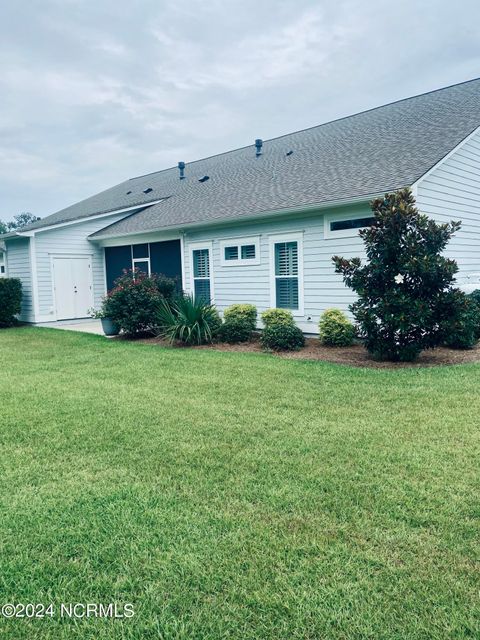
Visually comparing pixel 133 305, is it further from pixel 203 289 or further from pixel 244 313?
pixel 244 313

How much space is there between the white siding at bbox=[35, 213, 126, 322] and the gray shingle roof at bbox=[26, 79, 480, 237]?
49 cm

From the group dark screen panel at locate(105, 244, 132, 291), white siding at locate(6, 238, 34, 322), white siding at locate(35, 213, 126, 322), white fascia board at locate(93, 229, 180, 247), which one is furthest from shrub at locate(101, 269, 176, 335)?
white siding at locate(6, 238, 34, 322)

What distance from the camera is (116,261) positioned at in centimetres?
1548

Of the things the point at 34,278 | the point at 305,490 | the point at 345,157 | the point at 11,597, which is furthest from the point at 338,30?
the point at 11,597

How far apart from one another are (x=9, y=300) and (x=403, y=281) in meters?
11.9

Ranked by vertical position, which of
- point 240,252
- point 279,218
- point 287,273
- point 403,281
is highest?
point 279,218

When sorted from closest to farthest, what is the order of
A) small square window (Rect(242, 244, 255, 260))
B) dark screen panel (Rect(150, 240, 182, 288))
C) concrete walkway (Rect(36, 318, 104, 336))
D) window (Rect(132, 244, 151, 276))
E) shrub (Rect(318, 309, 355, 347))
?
shrub (Rect(318, 309, 355, 347)) → small square window (Rect(242, 244, 255, 260)) → concrete walkway (Rect(36, 318, 104, 336)) → dark screen panel (Rect(150, 240, 182, 288)) → window (Rect(132, 244, 151, 276))

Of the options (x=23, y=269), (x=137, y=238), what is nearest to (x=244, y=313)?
(x=137, y=238)

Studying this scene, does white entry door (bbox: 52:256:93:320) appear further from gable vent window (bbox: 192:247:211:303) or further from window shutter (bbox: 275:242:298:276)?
window shutter (bbox: 275:242:298:276)

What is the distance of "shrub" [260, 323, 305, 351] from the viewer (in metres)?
8.72

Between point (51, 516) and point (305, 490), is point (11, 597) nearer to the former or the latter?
point (51, 516)

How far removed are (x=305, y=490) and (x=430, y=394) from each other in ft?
9.47

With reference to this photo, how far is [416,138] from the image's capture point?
1045 cm

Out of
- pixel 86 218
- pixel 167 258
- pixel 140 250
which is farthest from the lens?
pixel 86 218
